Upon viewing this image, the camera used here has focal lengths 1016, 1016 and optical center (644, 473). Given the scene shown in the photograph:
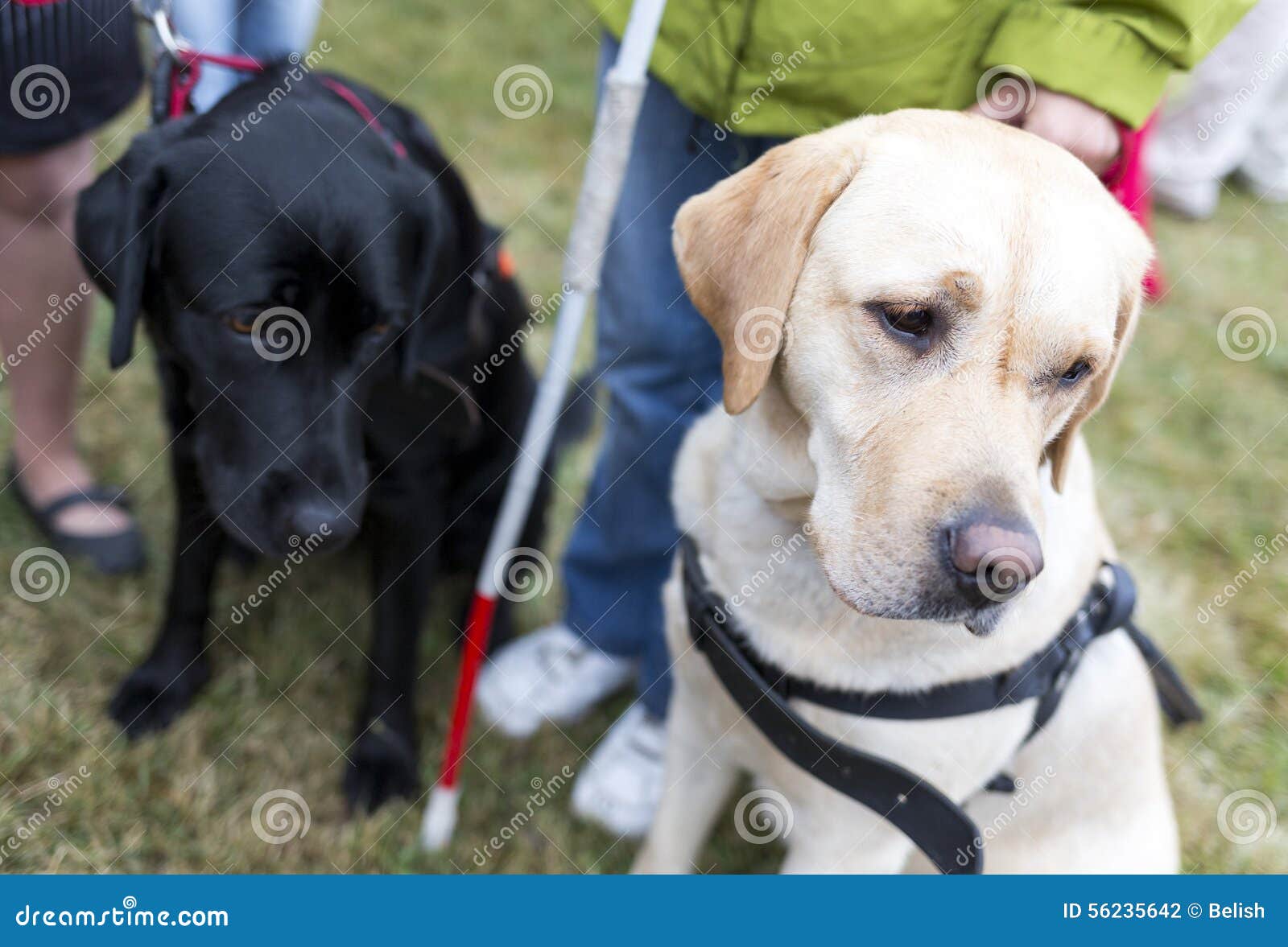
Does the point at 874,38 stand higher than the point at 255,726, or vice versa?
the point at 874,38

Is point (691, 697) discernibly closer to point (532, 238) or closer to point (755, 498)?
point (755, 498)

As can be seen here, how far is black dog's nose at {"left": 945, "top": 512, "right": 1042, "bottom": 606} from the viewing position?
1408 millimetres

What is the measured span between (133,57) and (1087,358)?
7.59 feet

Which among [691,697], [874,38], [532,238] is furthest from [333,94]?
[532,238]

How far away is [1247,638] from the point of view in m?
3.33

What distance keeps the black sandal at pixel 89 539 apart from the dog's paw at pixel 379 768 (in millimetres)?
900
